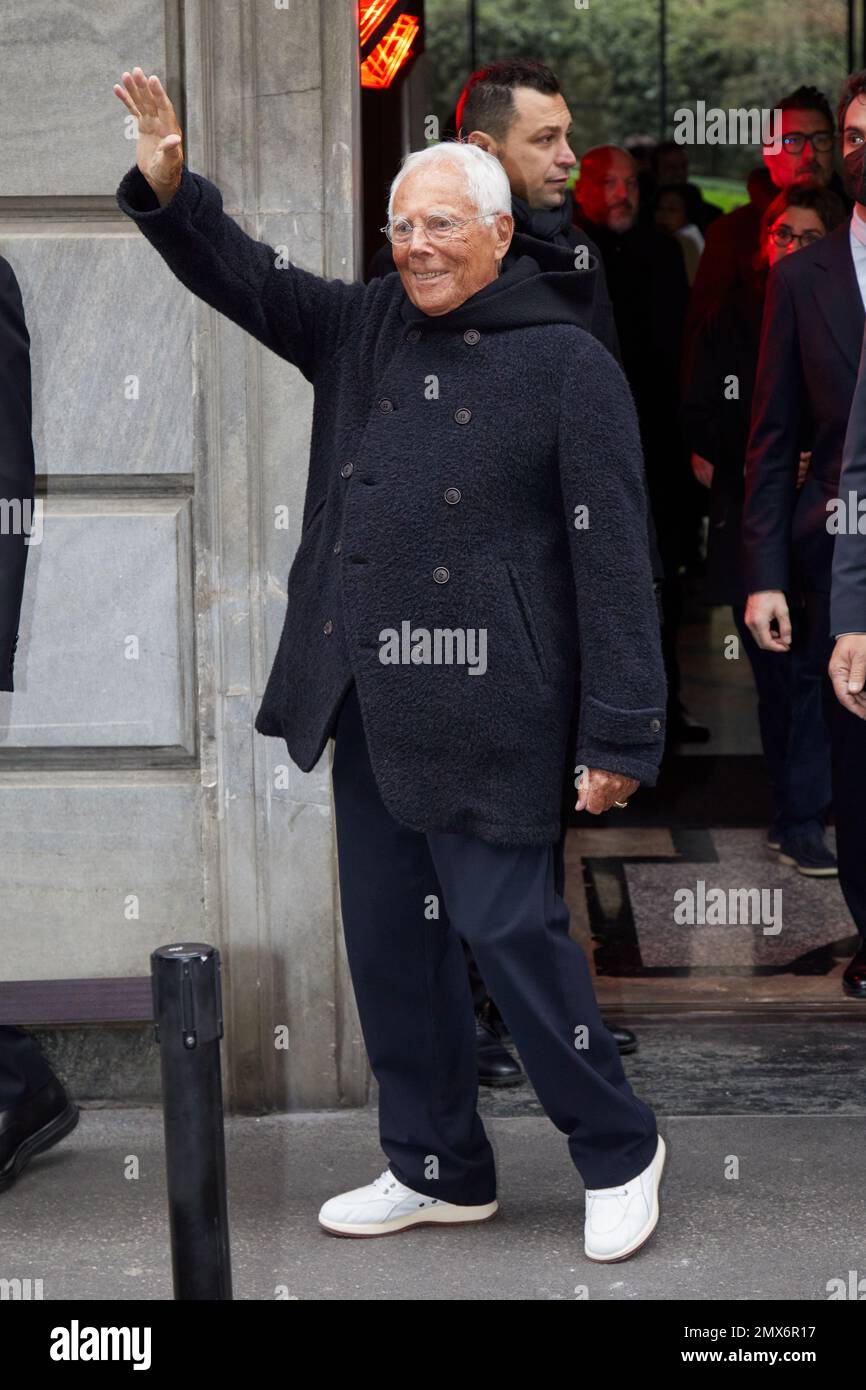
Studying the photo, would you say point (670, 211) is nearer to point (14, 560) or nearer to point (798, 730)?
point (798, 730)

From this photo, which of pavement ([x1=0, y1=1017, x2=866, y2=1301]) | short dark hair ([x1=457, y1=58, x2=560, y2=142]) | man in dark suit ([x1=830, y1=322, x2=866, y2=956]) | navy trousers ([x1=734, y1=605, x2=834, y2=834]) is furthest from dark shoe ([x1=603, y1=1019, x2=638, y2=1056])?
short dark hair ([x1=457, y1=58, x2=560, y2=142])

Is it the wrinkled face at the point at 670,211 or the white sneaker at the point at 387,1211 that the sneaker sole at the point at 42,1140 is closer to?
the white sneaker at the point at 387,1211

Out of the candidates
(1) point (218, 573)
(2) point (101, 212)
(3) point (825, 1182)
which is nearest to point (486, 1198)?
(3) point (825, 1182)

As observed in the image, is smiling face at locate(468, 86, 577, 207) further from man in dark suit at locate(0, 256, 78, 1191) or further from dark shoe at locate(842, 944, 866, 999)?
dark shoe at locate(842, 944, 866, 999)

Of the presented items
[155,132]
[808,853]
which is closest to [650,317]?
[808,853]

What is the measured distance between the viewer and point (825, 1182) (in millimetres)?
3945

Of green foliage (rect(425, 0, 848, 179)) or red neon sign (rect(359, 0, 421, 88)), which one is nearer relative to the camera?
red neon sign (rect(359, 0, 421, 88))

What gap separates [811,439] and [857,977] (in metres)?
1.39

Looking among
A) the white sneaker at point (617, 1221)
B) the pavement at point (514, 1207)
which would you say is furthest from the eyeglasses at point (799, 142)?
the white sneaker at point (617, 1221)

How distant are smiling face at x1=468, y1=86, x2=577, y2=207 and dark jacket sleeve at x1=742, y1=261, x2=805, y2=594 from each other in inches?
26.4

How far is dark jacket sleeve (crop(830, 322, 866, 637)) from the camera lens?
347 cm

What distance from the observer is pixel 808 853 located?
6.28 metres

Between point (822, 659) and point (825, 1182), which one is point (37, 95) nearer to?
point (822, 659)

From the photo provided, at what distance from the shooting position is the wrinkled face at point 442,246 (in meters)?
3.30
